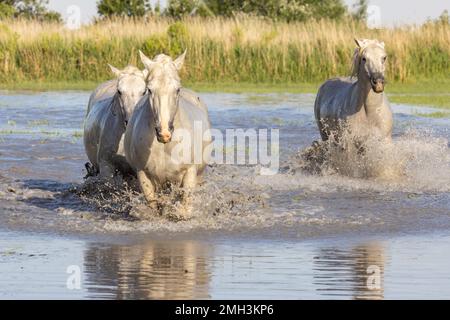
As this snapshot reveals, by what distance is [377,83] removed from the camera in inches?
512

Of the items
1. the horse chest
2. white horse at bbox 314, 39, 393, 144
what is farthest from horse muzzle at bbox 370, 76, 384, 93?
the horse chest

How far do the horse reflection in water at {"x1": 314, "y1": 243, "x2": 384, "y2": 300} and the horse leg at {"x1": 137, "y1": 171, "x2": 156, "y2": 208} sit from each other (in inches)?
70.7

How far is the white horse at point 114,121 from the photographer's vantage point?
10898 mm

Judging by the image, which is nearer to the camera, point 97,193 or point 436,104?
point 97,193

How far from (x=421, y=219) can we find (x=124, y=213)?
2.80 meters

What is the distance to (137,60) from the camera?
30641 millimetres

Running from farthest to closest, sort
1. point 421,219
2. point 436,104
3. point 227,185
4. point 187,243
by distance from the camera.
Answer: point 436,104 → point 227,185 → point 421,219 → point 187,243

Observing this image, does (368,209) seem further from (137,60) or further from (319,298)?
(137,60)

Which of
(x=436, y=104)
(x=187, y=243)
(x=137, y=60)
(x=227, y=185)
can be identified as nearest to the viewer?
(x=187, y=243)

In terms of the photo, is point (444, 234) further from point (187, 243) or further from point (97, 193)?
point (97, 193)

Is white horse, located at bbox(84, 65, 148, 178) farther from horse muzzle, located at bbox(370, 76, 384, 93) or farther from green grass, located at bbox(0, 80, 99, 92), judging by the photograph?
green grass, located at bbox(0, 80, 99, 92)

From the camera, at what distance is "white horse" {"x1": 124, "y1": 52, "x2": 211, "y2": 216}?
9.34m
